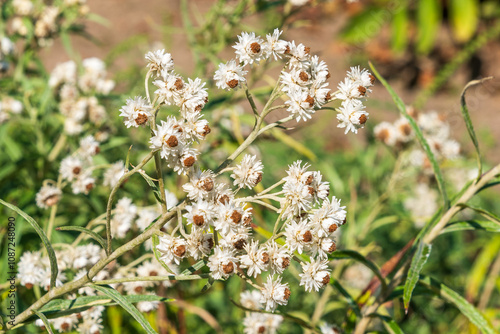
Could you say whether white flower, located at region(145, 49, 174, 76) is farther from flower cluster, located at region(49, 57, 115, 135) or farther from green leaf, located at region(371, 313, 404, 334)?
flower cluster, located at region(49, 57, 115, 135)

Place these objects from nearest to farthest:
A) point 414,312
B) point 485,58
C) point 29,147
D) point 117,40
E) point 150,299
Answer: point 150,299
point 29,147
point 414,312
point 117,40
point 485,58

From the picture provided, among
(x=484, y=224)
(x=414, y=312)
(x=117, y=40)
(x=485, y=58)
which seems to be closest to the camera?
(x=484, y=224)

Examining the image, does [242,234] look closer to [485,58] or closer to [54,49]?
[54,49]

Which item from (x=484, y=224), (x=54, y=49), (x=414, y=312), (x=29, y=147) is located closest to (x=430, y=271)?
(x=414, y=312)

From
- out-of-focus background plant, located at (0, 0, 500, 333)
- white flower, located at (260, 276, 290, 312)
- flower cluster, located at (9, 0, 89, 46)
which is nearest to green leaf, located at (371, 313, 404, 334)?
out-of-focus background plant, located at (0, 0, 500, 333)

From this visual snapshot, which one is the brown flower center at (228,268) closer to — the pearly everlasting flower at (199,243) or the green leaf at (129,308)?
the pearly everlasting flower at (199,243)

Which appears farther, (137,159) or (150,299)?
(137,159)

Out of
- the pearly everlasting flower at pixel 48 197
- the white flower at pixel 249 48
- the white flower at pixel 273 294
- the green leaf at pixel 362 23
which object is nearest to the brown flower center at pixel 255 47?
the white flower at pixel 249 48

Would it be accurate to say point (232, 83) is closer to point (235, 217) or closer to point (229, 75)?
point (229, 75)
